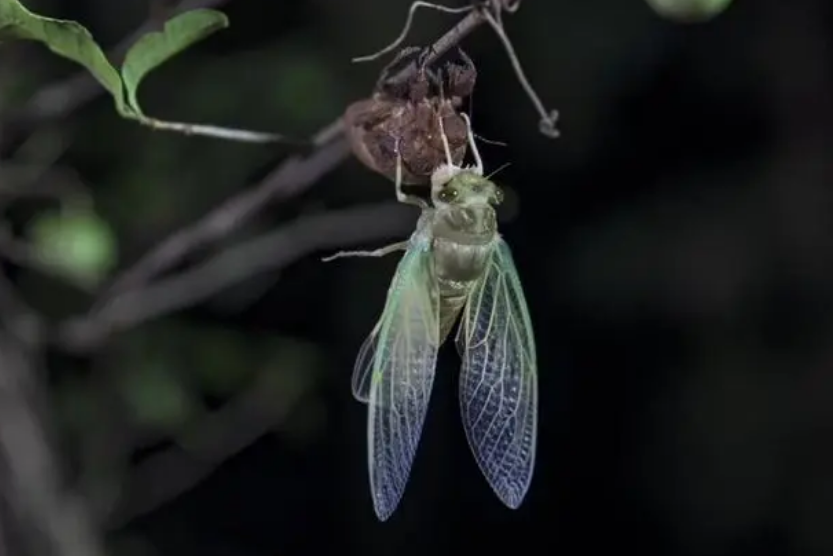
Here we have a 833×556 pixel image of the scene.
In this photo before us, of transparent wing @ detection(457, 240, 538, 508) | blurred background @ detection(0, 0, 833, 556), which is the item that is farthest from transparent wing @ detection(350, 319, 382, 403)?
blurred background @ detection(0, 0, 833, 556)

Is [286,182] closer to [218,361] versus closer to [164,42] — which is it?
[164,42]

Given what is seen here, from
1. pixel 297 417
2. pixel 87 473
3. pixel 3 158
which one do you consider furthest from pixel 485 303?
pixel 297 417

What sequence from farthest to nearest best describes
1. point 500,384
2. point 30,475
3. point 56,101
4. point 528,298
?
1. point 528,298
2. point 30,475
3. point 56,101
4. point 500,384

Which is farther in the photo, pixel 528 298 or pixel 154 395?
pixel 528 298

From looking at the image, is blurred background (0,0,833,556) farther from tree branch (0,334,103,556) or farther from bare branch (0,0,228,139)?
bare branch (0,0,228,139)

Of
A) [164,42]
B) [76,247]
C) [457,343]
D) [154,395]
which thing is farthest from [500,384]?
[154,395]

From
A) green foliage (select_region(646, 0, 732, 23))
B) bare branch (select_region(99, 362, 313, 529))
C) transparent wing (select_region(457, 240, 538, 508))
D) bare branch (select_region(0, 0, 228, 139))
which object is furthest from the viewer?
bare branch (select_region(99, 362, 313, 529))

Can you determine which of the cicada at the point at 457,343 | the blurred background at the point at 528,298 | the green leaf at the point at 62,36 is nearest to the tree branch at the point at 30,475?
the blurred background at the point at 528,298
